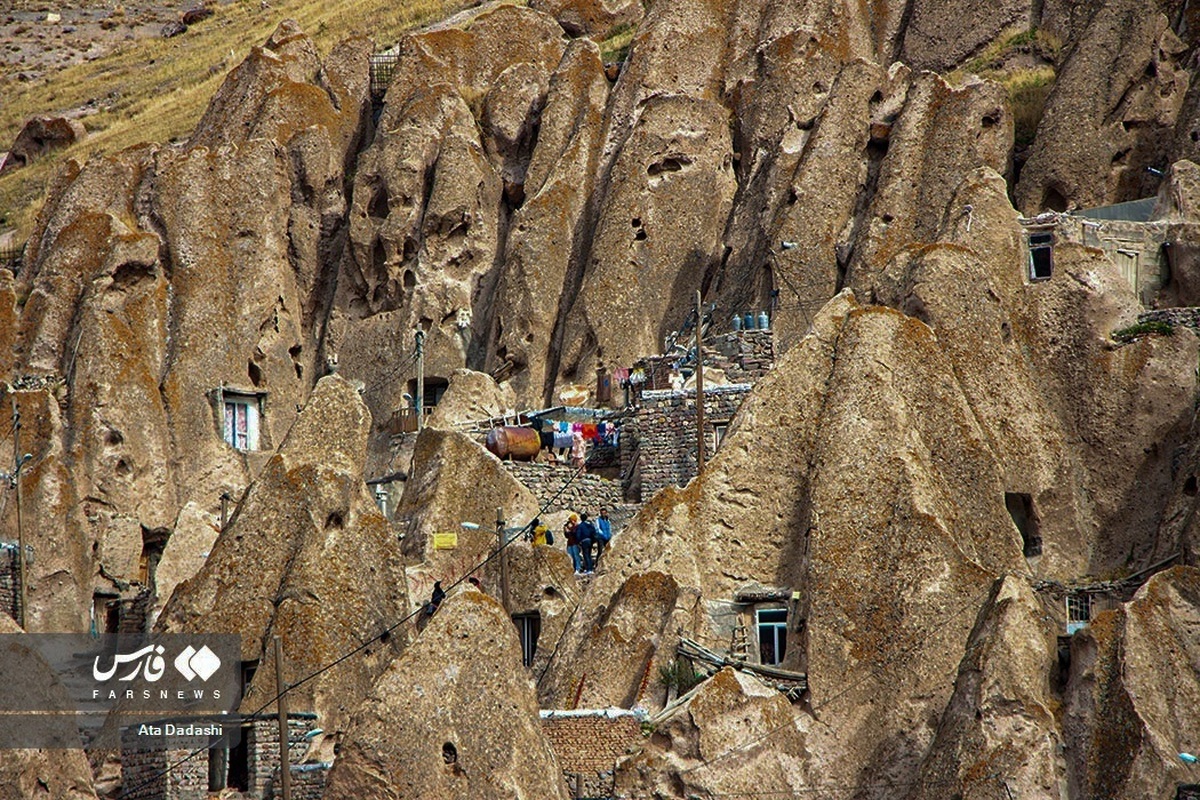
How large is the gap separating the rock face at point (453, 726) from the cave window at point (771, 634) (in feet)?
19.2

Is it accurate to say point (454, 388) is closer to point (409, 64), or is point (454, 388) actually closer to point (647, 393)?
point (647, 393)

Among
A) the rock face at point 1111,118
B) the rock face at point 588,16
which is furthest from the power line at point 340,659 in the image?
the rock face at point 588,16

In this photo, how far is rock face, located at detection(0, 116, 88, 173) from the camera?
9188 cm

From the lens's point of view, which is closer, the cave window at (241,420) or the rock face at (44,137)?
the cave window at (241,420)

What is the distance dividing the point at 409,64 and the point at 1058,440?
2770 centimetres

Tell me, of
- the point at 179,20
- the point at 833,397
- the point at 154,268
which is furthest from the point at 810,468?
the point at 179,20

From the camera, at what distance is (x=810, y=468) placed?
1777 inches

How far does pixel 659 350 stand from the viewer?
58.7 meters

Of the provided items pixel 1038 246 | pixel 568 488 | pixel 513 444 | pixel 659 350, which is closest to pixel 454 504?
pixel 568 488

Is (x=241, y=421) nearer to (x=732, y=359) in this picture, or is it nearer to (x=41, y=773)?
(x=732, y=359)

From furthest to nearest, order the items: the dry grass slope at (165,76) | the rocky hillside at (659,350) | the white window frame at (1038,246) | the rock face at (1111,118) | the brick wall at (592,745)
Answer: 1. the dry grass slope at (165,76)
2. the rock face at (1111,118)
3. the white window frame at (1038,246)
4. the brick wall at (592,745)
5. the rocky hillside at (659,350)

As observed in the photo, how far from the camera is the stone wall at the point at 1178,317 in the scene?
49.1 meters

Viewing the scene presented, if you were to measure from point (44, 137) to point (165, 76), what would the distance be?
9748mm

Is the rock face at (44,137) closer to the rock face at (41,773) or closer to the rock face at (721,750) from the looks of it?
the rock face at (41,773)
